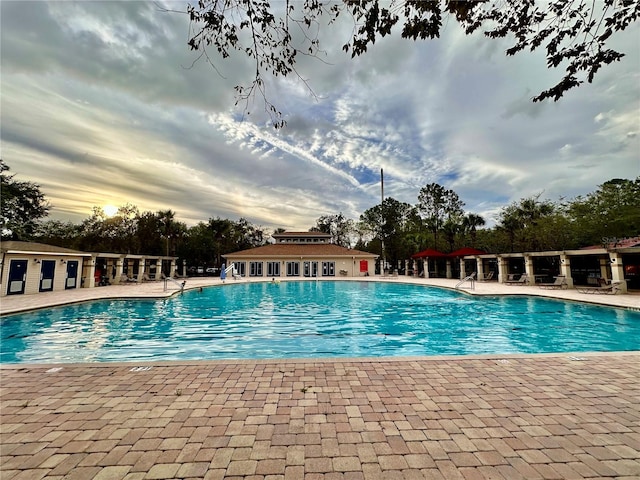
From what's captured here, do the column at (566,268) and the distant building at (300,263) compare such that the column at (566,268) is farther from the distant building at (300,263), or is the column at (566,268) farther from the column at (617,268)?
the distant building at (300,263)

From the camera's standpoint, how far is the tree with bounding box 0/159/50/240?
2491cm

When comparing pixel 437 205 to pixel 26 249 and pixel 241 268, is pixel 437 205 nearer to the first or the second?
pixel 241 268

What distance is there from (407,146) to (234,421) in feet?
84.6

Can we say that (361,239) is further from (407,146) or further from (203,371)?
(203,371)

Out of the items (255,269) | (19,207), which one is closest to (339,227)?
(255,269)

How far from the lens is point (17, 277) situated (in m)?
14.9

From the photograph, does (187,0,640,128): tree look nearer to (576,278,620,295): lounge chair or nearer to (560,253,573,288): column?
(576,278,620,295): lounge chair

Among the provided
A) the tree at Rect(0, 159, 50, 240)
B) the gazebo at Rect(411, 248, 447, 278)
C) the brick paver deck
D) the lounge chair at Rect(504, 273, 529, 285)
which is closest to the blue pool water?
the brick paver deck

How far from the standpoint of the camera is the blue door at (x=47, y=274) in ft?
53.8

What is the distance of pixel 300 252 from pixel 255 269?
5682 mm

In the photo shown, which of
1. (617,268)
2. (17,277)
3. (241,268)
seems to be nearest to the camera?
(617,268)

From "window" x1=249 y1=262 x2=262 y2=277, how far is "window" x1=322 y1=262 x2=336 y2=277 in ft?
24.8

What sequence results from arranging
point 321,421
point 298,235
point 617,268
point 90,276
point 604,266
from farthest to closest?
point 298,235
point 90,276
point 604,266
point 617,268
point 321,421

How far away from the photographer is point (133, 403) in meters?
3.32
